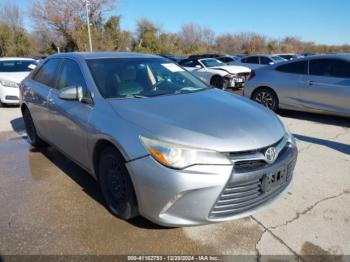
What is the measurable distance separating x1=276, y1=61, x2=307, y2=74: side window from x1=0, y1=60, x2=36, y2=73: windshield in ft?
25.1

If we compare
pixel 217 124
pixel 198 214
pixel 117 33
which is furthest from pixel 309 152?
pixel 117 33

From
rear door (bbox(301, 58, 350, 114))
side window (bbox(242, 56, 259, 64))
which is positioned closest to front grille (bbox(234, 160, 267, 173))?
rear door (bbox(301, 58, 350, 114))

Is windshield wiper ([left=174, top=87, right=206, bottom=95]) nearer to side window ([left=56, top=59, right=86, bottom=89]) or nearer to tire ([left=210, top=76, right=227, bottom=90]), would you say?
side window ([left=56, top=59, right=86, bottom=89])

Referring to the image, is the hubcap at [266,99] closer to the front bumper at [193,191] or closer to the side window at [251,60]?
the front bumper at [193,191]

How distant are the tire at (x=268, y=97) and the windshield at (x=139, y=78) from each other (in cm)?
400

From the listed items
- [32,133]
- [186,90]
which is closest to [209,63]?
[32,133]

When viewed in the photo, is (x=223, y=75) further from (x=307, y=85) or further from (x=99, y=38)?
(x=99, y=38)

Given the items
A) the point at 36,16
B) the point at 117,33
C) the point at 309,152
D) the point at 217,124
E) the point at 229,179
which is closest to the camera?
the point at 229,179

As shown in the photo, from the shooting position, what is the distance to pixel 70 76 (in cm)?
391

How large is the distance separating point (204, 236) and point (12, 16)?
2071 inches

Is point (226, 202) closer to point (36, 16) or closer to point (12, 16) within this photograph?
point (36, 16)

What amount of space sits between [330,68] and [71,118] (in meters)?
5.47

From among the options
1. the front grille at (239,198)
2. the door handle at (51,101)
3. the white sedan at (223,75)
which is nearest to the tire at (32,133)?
the door handle at (51,101)

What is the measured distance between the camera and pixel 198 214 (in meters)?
2.50
